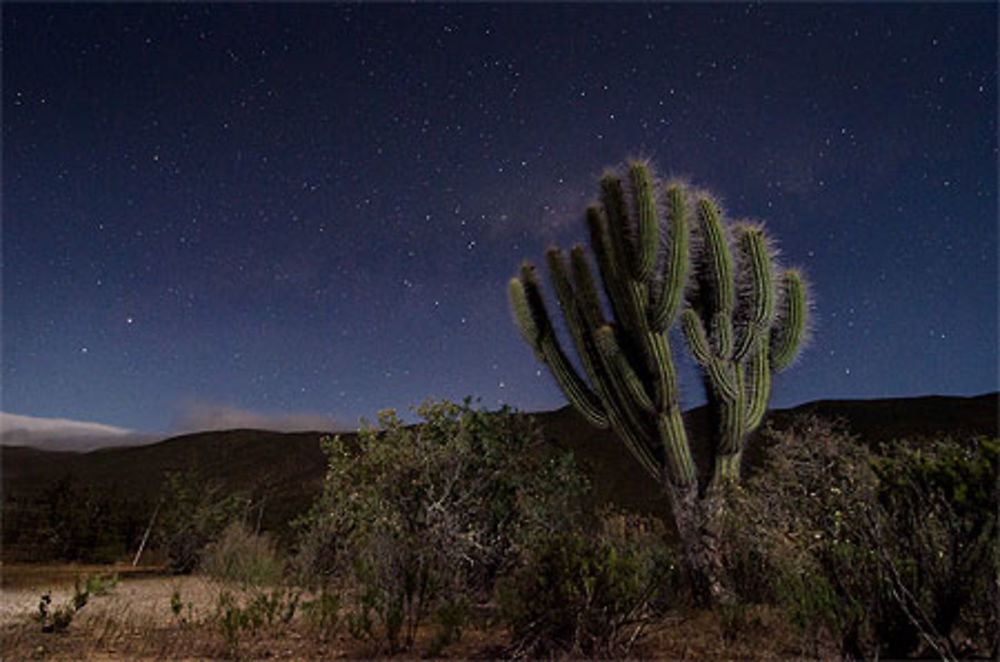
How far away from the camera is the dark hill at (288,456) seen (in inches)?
914

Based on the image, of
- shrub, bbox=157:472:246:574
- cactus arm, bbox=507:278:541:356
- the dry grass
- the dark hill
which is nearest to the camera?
the dry grass

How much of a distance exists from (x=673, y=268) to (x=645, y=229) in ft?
1.97

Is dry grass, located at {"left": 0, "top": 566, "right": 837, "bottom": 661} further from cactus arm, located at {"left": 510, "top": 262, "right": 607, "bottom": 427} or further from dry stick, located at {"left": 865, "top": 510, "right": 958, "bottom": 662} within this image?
cactus arm, located at {"left": 510, "top": 262, "right": 607, "bottom": 427}

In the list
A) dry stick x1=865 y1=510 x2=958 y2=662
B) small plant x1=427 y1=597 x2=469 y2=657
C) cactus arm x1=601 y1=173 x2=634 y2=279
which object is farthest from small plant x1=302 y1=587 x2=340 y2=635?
cactus arm x1=601 y1=173 x2=634 y2=279

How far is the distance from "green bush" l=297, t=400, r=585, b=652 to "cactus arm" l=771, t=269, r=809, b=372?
3.10 m

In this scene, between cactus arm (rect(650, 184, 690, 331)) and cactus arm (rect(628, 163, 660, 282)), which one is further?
cactus arm (rect(628, 163, 660, 282))

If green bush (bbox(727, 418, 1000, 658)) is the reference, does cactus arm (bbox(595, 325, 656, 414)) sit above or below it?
above

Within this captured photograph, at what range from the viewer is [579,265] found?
916 cm

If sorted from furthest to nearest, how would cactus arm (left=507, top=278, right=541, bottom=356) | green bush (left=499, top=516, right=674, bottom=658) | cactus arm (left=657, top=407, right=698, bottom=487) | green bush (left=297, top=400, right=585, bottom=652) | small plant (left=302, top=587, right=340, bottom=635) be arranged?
cactus arm (left=507, top=278, right=541, bottom=356) → cactus arm (left=657, top=407, right=698, bottom=487) → green bush (left=297, top=400, right=585, bottom=652) → small plant (left=302, top=587, right=340, bottom=635) → green bush (left=499, top=516, right=674, bottom=658)

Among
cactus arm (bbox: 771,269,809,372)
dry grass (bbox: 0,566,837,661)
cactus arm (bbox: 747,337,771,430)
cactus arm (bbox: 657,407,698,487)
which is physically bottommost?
dry grass (bbox: 0,566,837,661)

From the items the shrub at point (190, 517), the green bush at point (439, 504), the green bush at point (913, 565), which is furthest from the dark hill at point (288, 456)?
the green bush at point (913, 565)

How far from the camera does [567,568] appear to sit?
4.29 m

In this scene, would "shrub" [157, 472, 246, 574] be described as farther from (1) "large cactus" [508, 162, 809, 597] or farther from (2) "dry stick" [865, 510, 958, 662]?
(2) "dry stick" [865, 510, 958, 662]

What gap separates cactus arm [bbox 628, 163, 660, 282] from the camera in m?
7.93
